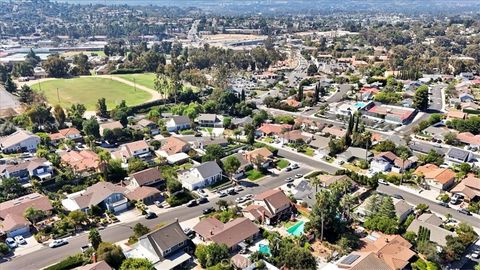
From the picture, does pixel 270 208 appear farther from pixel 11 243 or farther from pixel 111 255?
pixel 11 243

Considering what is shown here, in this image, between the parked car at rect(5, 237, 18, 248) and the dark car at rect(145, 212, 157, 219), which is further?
the dark car at rect(145, 212, 157, 219)

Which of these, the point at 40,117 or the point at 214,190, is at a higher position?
the point at 40,117

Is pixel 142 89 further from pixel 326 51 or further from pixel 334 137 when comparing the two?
pixel 326 51

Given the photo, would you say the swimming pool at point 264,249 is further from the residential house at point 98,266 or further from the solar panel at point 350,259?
the residential house at point 98,266

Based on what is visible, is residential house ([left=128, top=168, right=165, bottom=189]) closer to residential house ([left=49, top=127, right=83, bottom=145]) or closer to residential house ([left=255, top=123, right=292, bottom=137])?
residential house ([left=49, top=127, right=83, bottom=145])

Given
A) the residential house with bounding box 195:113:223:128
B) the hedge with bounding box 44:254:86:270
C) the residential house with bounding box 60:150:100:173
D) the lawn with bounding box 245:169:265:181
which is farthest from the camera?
the residential house with bounding box 195:113:223:128

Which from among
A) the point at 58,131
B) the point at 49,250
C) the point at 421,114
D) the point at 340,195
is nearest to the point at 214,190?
the point at 340,195

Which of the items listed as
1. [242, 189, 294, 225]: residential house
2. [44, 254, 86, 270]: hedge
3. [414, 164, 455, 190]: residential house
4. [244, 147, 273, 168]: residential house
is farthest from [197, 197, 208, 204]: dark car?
[414, 164, 455, 190]: residential house

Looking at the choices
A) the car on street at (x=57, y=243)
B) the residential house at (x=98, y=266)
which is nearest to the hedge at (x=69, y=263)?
the residential house at (x=98, y=266)
